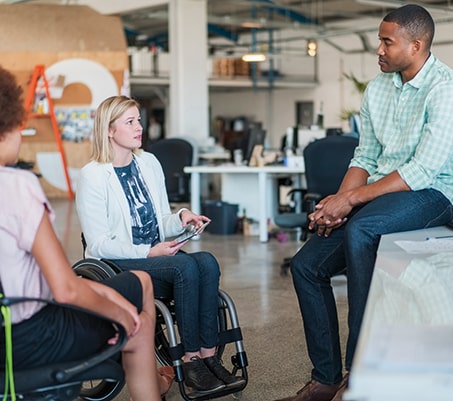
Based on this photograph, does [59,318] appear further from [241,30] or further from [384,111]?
[241,30]

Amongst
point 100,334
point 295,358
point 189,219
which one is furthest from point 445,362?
point 295,358

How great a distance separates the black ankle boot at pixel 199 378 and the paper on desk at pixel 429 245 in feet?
3.18

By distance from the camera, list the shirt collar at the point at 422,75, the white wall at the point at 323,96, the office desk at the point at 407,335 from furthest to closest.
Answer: the white wall at the point at 323,96 → the shirt collar at the point at 422,75 → the office desk at the point at 407,335

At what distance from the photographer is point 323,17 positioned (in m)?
22.7

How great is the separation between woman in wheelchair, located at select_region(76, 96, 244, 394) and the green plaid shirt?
0.78 meters

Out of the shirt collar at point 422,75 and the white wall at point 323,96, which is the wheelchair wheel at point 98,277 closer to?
the shirt collar at point 422,75

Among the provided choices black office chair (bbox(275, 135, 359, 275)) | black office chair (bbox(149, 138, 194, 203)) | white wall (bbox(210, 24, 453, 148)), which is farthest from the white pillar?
white wall (bbox(210, 24, 453, 148))

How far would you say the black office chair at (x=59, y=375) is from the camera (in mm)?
2521

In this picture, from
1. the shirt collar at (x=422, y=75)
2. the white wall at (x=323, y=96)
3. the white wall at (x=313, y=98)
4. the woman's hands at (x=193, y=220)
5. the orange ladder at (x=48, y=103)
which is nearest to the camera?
the shirt collar at (x=422, y=75)

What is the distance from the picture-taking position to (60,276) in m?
2.50

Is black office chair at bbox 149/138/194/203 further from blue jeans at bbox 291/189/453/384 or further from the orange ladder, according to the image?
blue jeans at bbox 291/189/453/384

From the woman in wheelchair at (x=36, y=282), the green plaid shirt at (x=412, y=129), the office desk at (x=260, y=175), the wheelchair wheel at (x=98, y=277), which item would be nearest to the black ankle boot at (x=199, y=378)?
the wheelchair wheel at (x=98, y=277)

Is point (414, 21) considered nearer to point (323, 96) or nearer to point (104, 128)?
point (104, 128)

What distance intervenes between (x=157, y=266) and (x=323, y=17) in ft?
65.1
